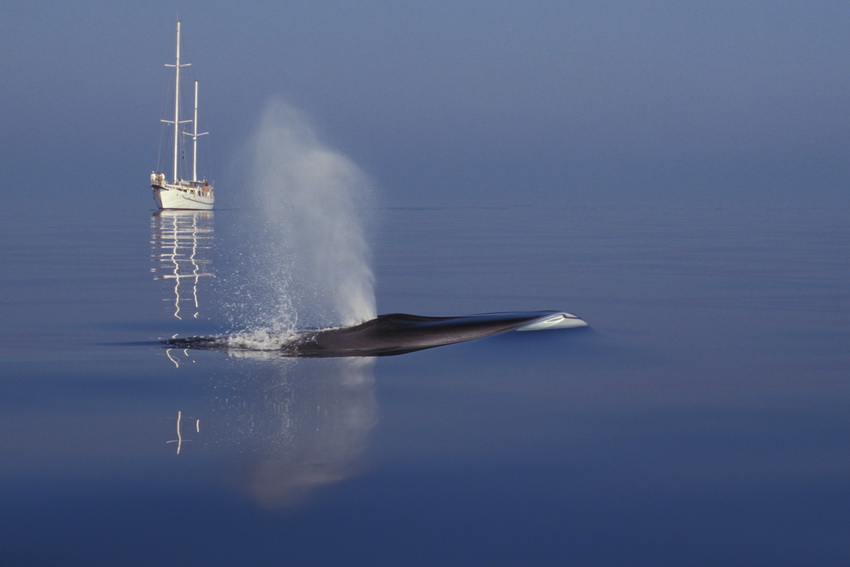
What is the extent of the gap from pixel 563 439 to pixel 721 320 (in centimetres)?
1138

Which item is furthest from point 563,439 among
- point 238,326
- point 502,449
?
point 238,326

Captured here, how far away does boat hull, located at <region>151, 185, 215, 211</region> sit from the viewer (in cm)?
11795

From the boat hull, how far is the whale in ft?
341

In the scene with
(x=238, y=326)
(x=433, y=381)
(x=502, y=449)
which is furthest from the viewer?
(x=238, y=326)

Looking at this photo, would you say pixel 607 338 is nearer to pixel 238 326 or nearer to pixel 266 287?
pixel 238 326

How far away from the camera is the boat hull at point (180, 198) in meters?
118

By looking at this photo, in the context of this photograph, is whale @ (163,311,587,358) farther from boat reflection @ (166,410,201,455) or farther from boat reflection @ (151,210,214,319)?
boat reflection @ (166,410,201,455)


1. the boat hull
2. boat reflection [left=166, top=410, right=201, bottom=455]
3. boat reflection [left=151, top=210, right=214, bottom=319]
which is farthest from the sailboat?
boat reflection [left=166, top=410, right=201, bottom=455]

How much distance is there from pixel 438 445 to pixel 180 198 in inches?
4580

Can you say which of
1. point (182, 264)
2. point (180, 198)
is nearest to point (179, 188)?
point (180, 198)

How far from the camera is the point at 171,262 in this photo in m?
37.5

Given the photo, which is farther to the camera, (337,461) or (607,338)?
(607,338)

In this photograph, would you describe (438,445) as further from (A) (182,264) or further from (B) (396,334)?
(A) (182,264)

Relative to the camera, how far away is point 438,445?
9930 mm
